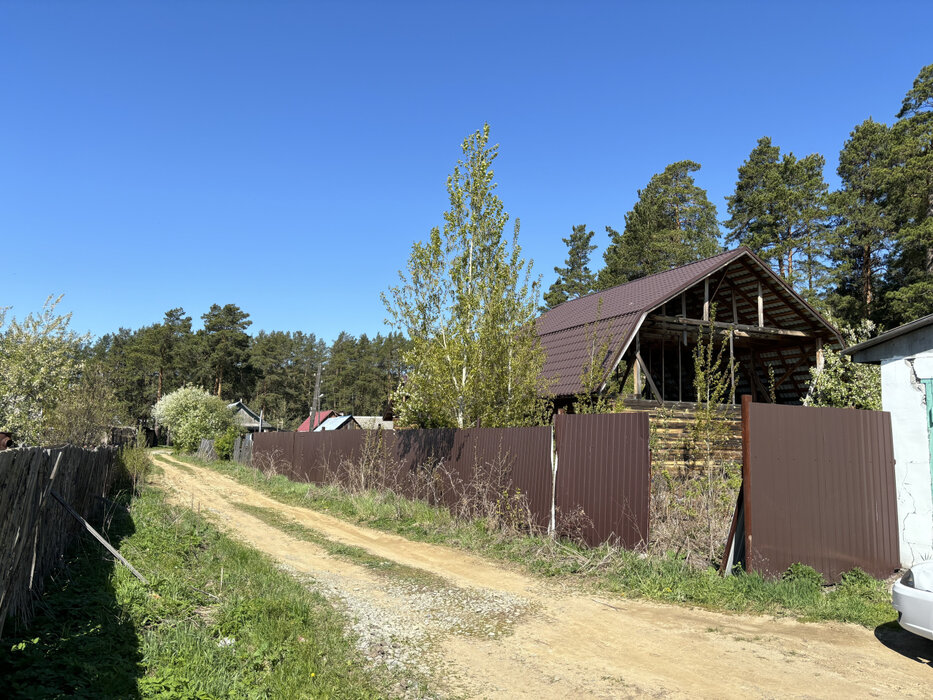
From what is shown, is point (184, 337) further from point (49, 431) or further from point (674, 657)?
point (674, 657)

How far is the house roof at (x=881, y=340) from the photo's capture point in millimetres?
7473

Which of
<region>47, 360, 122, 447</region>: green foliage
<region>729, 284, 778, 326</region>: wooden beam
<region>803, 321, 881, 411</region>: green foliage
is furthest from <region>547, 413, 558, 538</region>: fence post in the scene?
<region>47, 360, 122, 447</region>: green foliage

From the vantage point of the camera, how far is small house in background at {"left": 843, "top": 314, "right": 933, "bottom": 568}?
24.2ft

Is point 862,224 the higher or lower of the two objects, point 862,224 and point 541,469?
the higher

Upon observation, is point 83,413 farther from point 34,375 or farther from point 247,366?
point 247,366

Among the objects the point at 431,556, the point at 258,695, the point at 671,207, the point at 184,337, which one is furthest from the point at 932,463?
the point at 184,337

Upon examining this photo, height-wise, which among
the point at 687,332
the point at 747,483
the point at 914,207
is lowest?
the point at 747,483

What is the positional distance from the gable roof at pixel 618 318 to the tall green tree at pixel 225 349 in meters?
53.4

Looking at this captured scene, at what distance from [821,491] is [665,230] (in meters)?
35.0

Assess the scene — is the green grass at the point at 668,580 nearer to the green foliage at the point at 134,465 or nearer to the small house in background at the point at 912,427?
the small house in background at the point at 912,427

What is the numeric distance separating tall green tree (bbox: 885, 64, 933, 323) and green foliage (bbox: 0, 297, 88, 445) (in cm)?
3329

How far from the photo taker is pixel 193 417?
4341 cm

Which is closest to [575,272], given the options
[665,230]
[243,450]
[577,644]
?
[665,230]

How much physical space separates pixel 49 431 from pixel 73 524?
14.9 m
